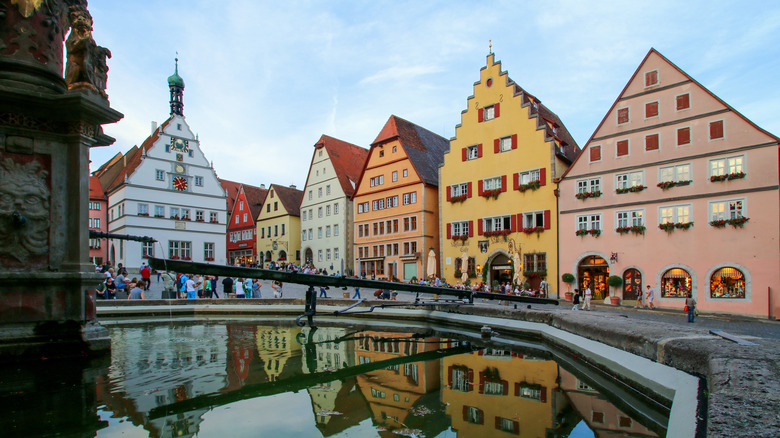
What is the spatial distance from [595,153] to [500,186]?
23.2 ft

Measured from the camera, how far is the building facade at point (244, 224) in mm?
63438

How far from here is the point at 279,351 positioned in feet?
21.3

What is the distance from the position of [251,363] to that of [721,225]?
85.8 ft

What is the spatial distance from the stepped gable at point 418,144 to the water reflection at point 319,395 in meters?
34.8

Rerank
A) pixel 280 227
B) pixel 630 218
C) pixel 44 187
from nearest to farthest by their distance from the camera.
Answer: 1. pixel 44 187
2. pixel 630 218
3. pixel 280 227

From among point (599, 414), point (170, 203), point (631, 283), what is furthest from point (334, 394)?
point (170, 203)

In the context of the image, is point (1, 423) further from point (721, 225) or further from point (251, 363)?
point (721, 225)

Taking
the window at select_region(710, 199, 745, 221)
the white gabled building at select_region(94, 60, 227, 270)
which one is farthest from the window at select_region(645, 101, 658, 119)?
the white gabled building at select_region(94, 60, 227, 270)

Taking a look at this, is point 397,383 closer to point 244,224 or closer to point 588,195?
point 588,195

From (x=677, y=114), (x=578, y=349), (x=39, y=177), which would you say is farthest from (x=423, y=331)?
(x=677, y=114)

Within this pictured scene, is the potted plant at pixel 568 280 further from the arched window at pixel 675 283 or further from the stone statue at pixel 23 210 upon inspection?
the stone statue at pixel 23 210

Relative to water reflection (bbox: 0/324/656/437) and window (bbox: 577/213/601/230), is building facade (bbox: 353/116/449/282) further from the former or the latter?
water reflection (bbox: 0/324/656/437)

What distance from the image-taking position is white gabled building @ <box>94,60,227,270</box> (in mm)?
44750

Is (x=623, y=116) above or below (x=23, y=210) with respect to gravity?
above
